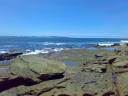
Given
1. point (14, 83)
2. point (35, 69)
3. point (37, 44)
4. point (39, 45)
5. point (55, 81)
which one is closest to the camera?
point (55, 81)

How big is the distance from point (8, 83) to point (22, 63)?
42.4 inches

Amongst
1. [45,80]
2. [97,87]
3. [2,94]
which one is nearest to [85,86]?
[97,87]

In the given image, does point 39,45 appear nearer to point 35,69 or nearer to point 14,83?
point 14,83

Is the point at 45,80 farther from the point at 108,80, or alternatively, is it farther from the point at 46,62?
the point at 108,80

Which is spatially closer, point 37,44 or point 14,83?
point 14,83

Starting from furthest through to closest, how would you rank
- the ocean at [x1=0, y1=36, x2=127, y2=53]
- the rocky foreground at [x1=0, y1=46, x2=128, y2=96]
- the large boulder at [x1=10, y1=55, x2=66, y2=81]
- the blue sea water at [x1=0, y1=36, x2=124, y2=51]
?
the blue sea water at [x1=0, y1=36, x2=124, y2=51]
the ocean at [x1=0, y1=36, x2=127, y2=53]
the large boulder at [x1=10, y1=55, x2=66, y2=81]
the rocky foreground at [x1=0, y1=46, x2=128, y2=96]

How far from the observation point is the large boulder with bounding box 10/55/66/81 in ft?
37.2

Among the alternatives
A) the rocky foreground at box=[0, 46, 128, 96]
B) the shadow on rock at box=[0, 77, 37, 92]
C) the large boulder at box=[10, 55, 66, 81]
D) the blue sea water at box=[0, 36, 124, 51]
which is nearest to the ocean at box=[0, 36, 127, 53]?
the blue sea water at box=[0, 36, 124, 51]

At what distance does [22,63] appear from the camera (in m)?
12.0

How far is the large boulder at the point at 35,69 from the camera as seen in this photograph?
1134cm

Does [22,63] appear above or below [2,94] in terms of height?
above

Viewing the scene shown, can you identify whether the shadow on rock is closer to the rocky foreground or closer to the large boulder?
the rocky foreground

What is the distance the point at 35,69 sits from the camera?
1144 cm

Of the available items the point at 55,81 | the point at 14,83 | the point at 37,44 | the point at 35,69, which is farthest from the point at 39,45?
the point at 55,81
